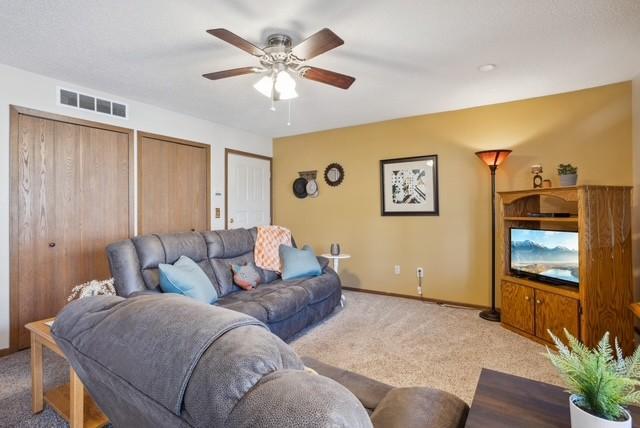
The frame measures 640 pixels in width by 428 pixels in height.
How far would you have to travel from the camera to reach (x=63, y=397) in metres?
1.90

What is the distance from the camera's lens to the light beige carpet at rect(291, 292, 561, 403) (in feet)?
7.73

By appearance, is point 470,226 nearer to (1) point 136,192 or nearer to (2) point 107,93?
(1) point 136,192

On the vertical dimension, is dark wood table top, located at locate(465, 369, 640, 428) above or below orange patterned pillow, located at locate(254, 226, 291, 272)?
below

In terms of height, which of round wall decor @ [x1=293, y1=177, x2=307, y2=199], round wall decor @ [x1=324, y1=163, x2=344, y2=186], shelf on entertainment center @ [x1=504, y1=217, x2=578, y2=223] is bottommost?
shelf on entertainment center @ [x1=504, y1=217, x2=578, y2=223]

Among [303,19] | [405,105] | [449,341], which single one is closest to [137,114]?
[303,19]

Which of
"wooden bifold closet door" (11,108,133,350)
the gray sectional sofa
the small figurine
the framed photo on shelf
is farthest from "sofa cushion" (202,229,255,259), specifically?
the small figurine

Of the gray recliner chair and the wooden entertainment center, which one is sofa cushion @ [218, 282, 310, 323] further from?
the wooden entertainment center

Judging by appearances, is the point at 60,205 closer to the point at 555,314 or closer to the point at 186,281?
the point at 186,281

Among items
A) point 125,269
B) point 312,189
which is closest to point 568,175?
point 312,189

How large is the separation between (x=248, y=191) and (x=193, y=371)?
4.49 m

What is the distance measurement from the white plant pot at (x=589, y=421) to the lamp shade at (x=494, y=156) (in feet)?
9.28

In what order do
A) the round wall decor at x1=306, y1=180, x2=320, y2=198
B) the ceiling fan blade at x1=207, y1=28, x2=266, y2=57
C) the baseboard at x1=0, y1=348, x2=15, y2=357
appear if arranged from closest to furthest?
the ceiling fan blade at x1=207, y1=28, x2=266, y2=57 < the baseboard at x1=0, y1=348, x2=15, y2=357 < the round wall decor at x1=306, y1=180, x2=320, y2=198

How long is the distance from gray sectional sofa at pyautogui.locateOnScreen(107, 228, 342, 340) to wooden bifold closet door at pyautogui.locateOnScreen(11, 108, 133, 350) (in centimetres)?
91

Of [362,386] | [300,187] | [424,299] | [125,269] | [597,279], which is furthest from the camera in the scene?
[300,187]
